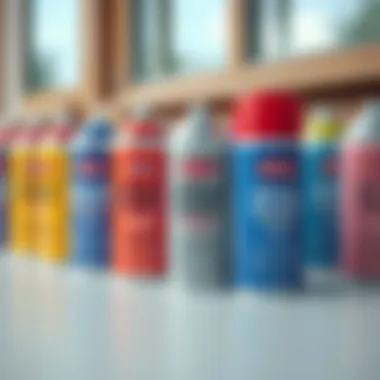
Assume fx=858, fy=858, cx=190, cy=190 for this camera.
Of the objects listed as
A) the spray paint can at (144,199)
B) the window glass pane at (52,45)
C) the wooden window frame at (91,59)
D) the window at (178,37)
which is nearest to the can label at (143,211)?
the spray paint can at (144,199)

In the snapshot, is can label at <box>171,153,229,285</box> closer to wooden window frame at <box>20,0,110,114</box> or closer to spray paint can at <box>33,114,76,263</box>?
spray paint can at <box>33,114,76,263</box>

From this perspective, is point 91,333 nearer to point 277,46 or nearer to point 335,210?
point 335,210

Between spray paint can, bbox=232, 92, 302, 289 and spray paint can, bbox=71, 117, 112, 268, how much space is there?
0.22 m

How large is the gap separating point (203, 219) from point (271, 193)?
0.22 feet

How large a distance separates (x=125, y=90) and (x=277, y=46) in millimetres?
403

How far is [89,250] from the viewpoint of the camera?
98cm

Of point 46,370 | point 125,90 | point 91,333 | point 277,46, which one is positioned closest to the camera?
point 46,370

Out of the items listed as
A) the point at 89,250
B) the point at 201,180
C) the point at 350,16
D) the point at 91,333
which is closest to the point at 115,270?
the point at 89,250

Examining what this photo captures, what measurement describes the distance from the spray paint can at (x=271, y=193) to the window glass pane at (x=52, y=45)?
0.97 meters

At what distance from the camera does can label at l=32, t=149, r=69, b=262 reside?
40.8 inches

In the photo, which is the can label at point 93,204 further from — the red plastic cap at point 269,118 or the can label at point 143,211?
the red plastic cap at point 269,118

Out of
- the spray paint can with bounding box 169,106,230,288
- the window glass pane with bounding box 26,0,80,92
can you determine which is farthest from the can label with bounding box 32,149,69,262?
the window glass pane with bounding box 26,0,80,92

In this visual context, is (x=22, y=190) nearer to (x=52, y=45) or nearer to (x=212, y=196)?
(x=212, y=196)

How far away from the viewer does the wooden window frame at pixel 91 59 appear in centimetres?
155
